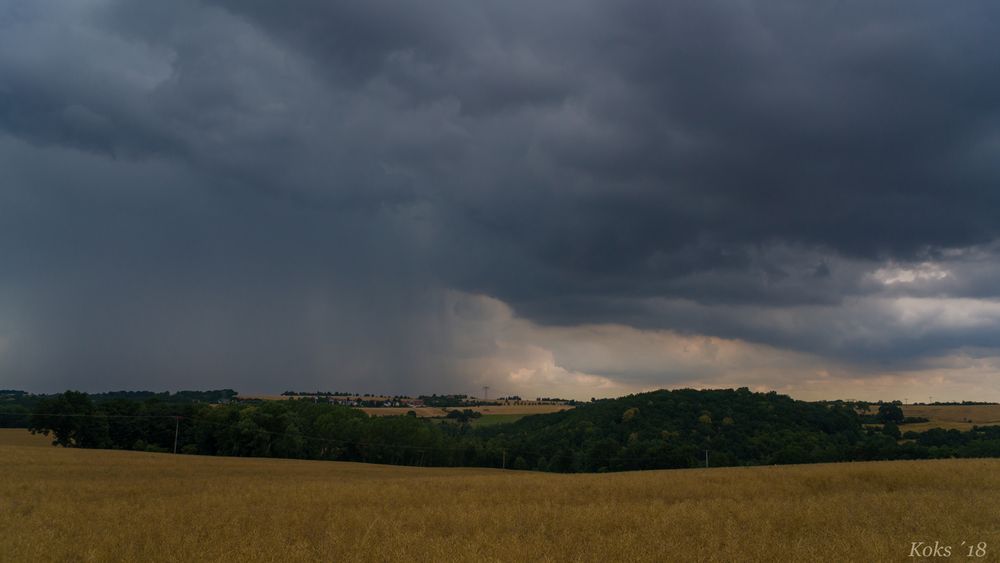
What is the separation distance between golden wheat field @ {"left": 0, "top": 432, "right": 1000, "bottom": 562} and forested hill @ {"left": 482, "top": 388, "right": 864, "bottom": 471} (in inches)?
3021

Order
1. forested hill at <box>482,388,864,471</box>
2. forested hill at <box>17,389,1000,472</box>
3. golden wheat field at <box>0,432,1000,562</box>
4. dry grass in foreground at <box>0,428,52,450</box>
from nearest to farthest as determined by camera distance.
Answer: golden wheat field at <box>0,432,1000,562</box> < dry grass in foreground at <box>0,428,52,450</box> < forested hill at <box>17,389,1000,472</box> < forested hill at <box>482,388,864,471</box>

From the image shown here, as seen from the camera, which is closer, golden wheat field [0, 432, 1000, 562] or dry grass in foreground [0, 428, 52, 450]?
golden wheat field [0, 432, 1000, 562]

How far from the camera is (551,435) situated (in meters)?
144

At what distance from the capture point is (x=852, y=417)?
14850cm

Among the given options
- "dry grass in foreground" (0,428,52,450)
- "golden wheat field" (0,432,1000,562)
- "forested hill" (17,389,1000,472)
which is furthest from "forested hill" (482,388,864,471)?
"dry grass in foreground" (0,428,52,450)

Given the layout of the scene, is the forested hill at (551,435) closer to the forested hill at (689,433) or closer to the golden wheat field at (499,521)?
the forested hill at (689,433)

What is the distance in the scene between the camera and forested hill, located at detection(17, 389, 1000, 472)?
100 meters

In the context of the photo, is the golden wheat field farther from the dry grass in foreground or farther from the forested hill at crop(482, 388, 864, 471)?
the forested hill at crop(482, 388, 864, 471)

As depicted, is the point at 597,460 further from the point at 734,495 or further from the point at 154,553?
the point at 154,553

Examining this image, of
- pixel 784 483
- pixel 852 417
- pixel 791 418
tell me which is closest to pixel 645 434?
pixel 791 418

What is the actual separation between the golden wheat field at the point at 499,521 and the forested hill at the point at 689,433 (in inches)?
3021

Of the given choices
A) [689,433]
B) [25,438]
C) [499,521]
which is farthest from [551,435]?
[499,521]

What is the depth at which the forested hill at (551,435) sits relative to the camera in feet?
329

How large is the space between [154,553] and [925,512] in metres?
22.7
